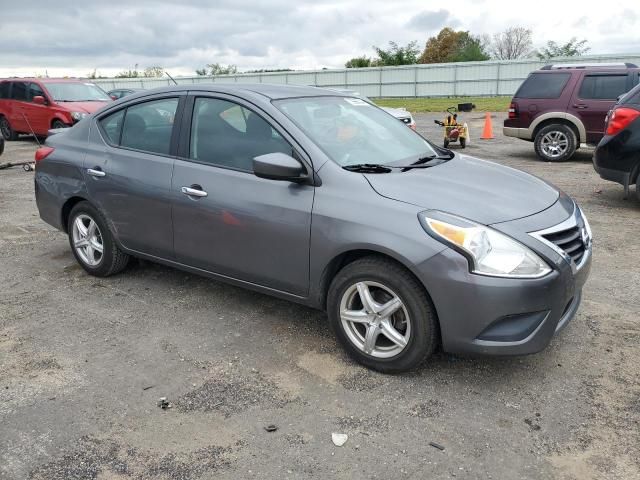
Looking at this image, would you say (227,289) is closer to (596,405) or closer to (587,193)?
(596,405)

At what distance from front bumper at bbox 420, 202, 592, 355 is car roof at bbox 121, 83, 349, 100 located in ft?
6.00

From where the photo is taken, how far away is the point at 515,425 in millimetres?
3006

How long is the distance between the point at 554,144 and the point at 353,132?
8737mm

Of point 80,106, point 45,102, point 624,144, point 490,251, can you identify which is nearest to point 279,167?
point 490,251


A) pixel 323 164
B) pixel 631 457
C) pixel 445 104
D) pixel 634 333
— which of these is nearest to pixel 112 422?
pixel 323 164

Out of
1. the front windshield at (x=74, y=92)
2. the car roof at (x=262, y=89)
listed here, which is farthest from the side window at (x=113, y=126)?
the front windshield at (x=74, y=92)

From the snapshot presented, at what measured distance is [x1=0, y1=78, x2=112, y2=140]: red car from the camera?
14891 millimetres

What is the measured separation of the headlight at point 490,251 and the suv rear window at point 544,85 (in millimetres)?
9374

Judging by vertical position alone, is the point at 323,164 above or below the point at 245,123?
below

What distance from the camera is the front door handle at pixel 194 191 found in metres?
4.08

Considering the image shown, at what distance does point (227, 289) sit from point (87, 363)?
56.3 inches

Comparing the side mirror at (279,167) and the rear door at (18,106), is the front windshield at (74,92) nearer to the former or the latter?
the rear door at (18,106)

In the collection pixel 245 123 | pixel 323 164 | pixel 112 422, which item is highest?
pixel 245 123

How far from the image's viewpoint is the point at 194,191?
4.12 m
